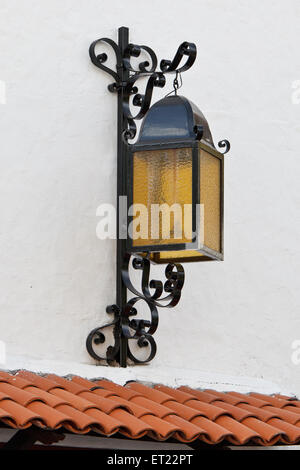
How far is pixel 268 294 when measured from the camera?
7055mm

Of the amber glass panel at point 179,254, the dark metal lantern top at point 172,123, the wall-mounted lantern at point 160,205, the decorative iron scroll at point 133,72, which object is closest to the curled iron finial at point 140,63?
the decorative iron scroll at point 133,72

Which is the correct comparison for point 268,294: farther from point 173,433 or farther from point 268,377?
point 173,433

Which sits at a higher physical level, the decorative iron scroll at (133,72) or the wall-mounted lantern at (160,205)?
the decorative iron scroll at (133,72)

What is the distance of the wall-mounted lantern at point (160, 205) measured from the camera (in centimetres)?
603

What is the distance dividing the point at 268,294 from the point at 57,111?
1699mm

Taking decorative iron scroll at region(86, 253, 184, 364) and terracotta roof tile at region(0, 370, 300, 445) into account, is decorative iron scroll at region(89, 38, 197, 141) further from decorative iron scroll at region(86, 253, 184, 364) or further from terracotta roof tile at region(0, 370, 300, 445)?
terracotta roof tile at region(0, 370, 300, 445)

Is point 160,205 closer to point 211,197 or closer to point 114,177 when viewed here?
point 211,197

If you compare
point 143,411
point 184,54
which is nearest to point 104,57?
point 184,54

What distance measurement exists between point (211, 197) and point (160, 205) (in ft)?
0.94

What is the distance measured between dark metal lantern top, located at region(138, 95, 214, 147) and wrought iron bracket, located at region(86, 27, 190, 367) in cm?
10

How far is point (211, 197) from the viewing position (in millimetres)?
6168

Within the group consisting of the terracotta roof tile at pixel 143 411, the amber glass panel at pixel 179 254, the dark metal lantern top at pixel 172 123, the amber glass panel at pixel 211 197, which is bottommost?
the terracotta roof tile at pixel 143 411

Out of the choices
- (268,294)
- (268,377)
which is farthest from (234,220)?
(268,377)

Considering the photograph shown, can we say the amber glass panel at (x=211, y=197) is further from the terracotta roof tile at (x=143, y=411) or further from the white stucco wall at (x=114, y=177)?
the terracotta roof tile at (x=143, y=411)
